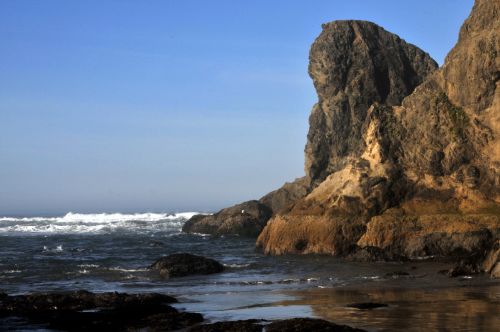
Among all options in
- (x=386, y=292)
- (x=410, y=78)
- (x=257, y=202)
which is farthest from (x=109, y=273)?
(x=410, y=78)

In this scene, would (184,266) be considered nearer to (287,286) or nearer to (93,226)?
(287,286)

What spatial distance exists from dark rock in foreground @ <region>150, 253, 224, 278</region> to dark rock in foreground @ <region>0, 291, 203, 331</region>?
8.45m

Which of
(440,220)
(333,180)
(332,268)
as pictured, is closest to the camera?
(332,268)

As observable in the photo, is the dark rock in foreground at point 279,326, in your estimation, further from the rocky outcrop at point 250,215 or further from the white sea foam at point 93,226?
the white sea foam at point 93,226

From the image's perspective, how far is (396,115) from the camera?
113ft

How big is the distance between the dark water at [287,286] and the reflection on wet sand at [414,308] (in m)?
0.02

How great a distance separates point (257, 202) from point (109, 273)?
3014cm

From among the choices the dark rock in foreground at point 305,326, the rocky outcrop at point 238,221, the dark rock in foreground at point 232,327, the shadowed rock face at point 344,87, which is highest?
the shadowed rock face at point 344,87

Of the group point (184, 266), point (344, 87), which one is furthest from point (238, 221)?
point (184, 266)

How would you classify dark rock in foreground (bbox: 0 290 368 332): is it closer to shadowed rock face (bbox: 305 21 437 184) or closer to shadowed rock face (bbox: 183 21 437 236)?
shadowed rock face (bbox: 183 21 437 236)

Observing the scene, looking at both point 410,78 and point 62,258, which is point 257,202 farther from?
point 62,258

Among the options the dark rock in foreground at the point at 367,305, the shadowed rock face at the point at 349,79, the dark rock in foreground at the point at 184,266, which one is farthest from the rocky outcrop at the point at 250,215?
the dark rock in foreground at the point at 367,305

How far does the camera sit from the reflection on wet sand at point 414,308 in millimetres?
13695

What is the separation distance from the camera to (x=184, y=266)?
27.6 metres
